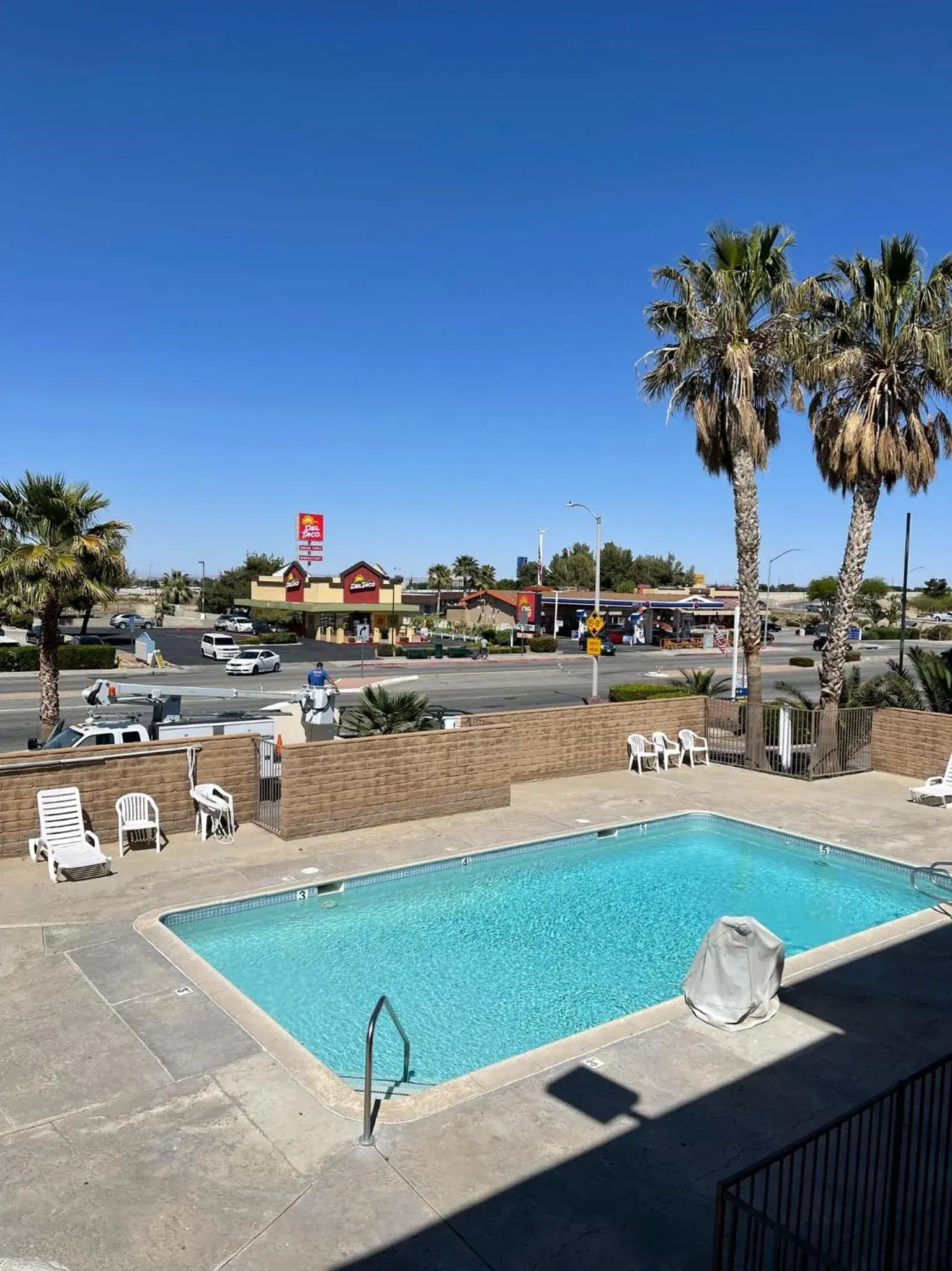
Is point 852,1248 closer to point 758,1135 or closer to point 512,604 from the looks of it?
point 758,1135

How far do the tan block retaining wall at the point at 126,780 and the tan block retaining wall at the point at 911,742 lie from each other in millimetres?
14357

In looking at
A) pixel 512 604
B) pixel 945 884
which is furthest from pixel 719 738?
pixel 512 604

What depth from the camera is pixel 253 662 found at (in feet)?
162

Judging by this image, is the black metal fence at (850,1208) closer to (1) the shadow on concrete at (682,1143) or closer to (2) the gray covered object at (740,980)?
(1) the shadow on concrete at (682,1143)

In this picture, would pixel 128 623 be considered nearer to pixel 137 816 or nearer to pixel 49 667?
pixel 49 667

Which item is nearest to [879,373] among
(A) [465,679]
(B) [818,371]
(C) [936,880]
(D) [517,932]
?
(B) [818,371]

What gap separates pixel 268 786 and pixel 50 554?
8.46 metres

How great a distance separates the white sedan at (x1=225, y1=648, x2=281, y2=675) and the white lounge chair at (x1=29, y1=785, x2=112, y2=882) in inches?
1400

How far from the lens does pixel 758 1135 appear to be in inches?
271

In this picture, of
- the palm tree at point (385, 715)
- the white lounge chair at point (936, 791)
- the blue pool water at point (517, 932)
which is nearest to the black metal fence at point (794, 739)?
the white lounge chair at point (936, 791)

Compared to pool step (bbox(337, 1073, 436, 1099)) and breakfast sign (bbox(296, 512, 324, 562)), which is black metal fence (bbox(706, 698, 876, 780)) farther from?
breakfast sign (bbox(296, 512, 324, 562))

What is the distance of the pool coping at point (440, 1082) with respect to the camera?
7.36 m

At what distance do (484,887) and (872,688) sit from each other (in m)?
13.9

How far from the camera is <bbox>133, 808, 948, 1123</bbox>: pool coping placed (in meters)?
7.36
